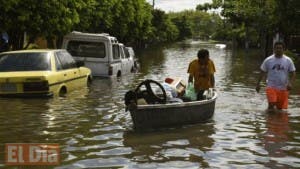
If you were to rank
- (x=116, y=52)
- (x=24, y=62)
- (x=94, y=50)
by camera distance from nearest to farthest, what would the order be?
(x=24, y=62)
(x=94, y=50)
(x=116, y=52)

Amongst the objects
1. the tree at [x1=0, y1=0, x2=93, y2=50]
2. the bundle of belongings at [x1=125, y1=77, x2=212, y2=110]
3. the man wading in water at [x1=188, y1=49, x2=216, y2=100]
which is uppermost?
the tree at [x1=0, y1=0, x2=93, y2=50]

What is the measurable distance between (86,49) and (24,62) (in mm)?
6607

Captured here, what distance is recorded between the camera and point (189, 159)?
8.62m

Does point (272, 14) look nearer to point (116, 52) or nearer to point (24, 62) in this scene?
point (116, 52)

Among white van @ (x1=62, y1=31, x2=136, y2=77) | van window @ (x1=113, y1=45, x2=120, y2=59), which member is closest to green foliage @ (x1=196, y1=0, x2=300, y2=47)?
van window @ (x1=113, y1=45, x2=120, y2=59)

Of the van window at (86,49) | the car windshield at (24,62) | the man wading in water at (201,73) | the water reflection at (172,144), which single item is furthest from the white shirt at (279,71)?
the van window at (86,49)

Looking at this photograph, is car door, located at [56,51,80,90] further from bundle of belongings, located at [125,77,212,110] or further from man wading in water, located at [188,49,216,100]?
man wading in water, located at [188,49,216,100]

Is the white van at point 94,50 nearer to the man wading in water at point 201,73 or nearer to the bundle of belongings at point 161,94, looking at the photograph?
the bundle of belongings at point 161,94

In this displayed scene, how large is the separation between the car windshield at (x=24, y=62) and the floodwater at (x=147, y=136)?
36.6 inches

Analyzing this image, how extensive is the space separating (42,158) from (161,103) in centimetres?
313

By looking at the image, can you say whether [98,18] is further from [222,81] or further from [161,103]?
[161,103]

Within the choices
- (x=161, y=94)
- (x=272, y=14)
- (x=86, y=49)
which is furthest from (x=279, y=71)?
(x=272, y=14)

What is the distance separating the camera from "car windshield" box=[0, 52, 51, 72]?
49.3 ft

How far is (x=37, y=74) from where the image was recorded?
14398 mm
